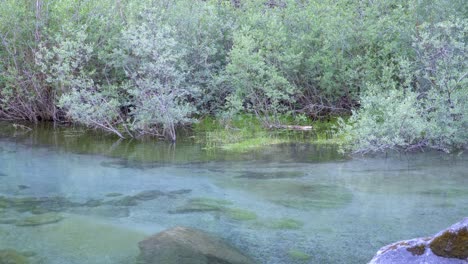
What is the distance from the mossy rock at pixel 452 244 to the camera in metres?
3.60

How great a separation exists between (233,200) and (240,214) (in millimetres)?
628

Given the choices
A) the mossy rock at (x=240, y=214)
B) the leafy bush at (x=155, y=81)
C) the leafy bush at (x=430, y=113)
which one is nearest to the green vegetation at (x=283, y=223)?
the mossy rock at (x=240, y=214)

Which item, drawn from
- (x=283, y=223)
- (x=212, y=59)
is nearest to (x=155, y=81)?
(x=212, y=59)

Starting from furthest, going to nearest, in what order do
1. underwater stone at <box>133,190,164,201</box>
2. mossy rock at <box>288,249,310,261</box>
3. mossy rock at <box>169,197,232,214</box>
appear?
underwater stone at <box>133,190,164,201</box>, mossy rock at <box>169,197,232,214</box>, mossy rock at <box>288,249,310,261</box>

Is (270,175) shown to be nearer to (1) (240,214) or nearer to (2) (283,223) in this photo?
(1) (240,214)

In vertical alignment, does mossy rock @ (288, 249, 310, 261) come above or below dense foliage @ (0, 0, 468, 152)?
below

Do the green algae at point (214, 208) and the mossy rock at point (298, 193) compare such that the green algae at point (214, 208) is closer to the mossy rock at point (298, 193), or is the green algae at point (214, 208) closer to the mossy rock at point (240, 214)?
the mossy rock at point (240, 214)

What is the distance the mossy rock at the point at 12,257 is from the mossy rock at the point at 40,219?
0.92 metres

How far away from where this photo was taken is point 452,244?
3.63 m

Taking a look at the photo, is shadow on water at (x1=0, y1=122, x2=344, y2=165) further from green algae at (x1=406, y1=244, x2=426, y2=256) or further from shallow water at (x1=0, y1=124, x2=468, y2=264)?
green algae at (x1=406, y1=244, x2=426, y2=256)

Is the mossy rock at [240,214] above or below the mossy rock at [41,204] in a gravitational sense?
below

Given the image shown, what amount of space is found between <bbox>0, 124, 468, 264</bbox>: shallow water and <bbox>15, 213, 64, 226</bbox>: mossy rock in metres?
0.02

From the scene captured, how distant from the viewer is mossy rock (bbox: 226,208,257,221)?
273 inches

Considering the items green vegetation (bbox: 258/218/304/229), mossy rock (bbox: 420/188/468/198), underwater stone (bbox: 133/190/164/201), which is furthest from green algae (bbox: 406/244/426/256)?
underwater stone (bbox: 133/190/164/201)
